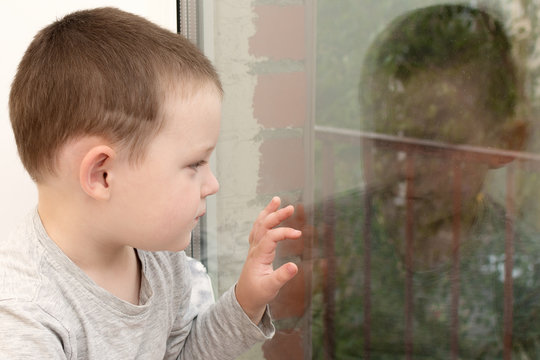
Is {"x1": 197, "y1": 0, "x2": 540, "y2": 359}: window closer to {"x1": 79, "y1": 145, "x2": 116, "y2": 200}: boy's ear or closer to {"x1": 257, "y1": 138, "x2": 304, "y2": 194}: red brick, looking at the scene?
{"x1": 257, "y1": 138, "x2": 304, "y2": 194}: red brick

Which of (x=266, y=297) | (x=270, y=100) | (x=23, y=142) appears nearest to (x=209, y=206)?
(x=270, y=100)

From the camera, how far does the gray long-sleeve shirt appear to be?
892mm

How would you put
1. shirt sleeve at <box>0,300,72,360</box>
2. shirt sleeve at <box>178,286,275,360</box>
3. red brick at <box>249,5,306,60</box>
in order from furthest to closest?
red brick at <box>249,5,306,60</box>, shirt sleeve at <box>178,286,275,360</box>, shirt sleeve at <box>0,300,72,360</box>

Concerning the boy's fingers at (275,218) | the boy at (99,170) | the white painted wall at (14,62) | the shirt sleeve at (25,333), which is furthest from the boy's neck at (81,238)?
the white painted wall at (14,62)

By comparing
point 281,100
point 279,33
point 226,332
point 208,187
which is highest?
point 279,33

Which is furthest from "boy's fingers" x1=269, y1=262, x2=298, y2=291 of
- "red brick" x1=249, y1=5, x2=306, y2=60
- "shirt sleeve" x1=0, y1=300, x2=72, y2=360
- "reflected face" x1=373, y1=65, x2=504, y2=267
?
"red brick" x1=249, y1=5, x2=306, y2=60

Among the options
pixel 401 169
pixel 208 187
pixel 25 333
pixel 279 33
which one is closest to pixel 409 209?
pixel 401 169

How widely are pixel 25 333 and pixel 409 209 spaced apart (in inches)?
23.6

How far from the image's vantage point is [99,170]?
3.07 feet

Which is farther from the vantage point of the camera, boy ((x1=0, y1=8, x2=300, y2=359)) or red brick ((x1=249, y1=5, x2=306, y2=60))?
red brick ((x1=249, y1=5, x2=306, y2=60))

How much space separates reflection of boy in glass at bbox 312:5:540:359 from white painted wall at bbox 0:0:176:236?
2.41 feet

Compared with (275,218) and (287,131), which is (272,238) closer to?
(275,218)

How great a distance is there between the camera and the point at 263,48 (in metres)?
1.42

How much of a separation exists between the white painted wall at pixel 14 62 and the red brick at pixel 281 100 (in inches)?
16.0
